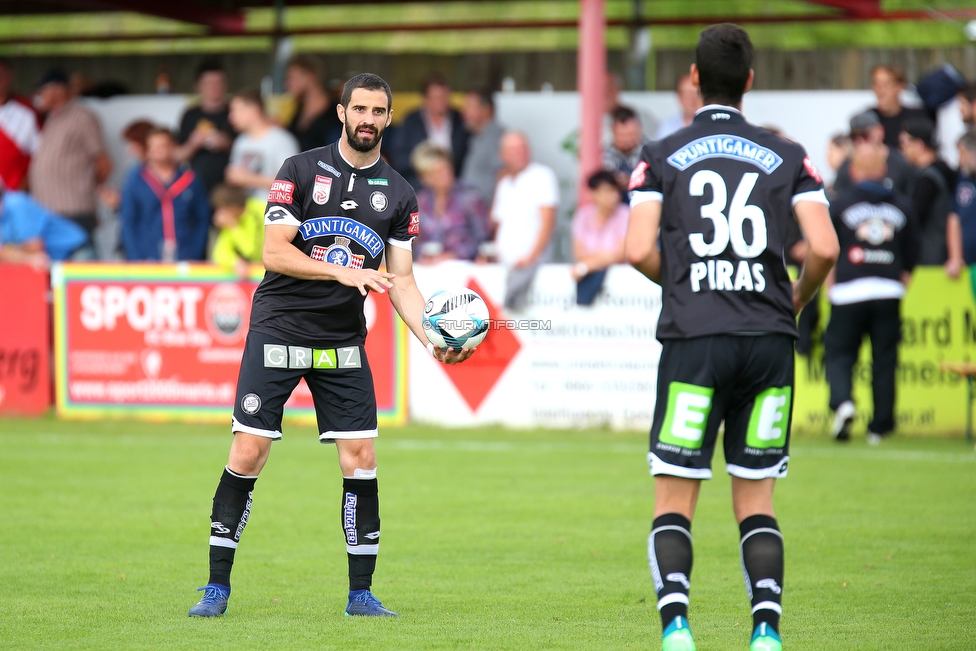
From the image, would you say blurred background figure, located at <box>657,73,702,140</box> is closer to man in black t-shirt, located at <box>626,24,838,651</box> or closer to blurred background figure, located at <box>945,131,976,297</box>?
blurred background figure, located at <box>945,131,976,297</box>

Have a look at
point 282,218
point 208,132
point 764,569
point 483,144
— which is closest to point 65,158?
point 208,132

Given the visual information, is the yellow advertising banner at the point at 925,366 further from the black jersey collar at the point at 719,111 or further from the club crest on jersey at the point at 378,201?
the black jersey collar at the point at 719,111

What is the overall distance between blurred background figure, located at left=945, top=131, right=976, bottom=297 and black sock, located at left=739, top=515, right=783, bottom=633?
8.11 metres

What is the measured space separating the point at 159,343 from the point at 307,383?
8.18m

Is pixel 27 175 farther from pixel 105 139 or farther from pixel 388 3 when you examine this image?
pixel 388 3

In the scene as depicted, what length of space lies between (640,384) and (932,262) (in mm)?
3340

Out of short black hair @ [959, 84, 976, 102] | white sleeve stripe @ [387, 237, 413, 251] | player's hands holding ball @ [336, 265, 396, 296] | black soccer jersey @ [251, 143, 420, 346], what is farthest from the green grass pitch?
short black hair @ [959, 84, 976, 102]

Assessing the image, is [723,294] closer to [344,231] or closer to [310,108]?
[344,231]

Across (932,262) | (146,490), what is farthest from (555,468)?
(932,262)

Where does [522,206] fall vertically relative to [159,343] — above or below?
above

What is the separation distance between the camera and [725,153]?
4.82m

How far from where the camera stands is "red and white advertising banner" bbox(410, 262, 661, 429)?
12922 mm

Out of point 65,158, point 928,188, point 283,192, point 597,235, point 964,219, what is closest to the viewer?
point 283,192

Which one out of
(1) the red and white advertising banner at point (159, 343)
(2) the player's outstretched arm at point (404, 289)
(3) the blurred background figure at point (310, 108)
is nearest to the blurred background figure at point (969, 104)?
(1) the red and white advertising banner at point (159, 343)
